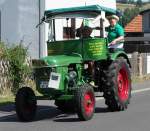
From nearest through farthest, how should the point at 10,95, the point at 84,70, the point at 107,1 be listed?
1. the point at 84,70
2. the point at 10,95
3. the point at 107,1

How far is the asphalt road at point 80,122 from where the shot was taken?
458 inches

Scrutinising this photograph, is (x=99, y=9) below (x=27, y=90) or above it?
above

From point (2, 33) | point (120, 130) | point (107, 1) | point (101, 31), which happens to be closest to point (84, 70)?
point (101, 31)

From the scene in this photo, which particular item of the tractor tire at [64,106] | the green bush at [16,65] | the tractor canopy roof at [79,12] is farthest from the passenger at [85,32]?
the green bush at [16,65]

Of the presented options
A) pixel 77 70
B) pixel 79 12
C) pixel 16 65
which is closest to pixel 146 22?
pixel 16 65

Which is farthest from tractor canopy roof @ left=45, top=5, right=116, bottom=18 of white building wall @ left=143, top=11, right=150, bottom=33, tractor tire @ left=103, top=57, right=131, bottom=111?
white building wall @ left=143, top=11, right=150, bottom=33

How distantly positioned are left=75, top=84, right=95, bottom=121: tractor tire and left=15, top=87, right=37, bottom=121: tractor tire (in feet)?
3.98

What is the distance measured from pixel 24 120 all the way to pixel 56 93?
0.95 m

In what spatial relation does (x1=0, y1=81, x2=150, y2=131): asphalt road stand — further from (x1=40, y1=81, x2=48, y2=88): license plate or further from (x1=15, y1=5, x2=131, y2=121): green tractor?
(x1=40, y1=81, x2=48, y2=88): license plate

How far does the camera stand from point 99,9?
1400 centimetres

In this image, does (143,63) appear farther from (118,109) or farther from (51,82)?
(51,82)

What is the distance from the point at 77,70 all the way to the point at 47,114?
61.1 inches

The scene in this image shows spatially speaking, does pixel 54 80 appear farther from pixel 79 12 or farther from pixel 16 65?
pixel 16 65

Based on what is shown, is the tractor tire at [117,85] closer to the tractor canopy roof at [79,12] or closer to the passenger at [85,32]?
the passenger at [85,32]
